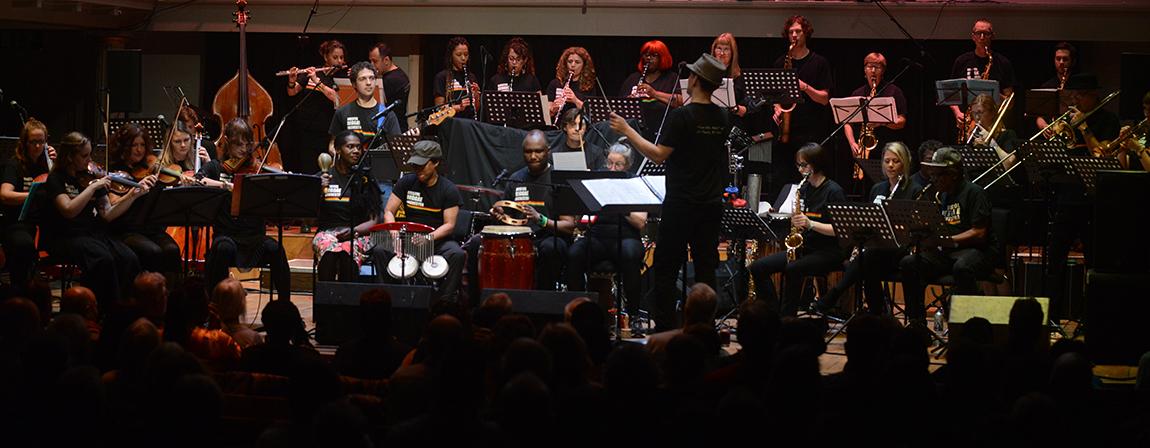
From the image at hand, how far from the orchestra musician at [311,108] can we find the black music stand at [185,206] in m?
3.97

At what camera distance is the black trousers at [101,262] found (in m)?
8.22

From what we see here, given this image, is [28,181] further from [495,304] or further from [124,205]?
[495,304]

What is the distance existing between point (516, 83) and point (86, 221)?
4.45 meters

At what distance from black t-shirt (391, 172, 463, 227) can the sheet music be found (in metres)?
1.69

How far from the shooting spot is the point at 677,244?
7.70m

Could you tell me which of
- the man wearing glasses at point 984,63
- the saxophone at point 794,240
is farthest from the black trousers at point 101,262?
the man wearing glasses at point 984,63

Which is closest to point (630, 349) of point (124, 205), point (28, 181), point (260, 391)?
point (260, 391)

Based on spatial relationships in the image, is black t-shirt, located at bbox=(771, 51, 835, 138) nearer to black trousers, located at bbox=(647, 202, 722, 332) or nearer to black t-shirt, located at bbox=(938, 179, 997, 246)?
black t-shirt, located at bbox=(938, 179, 997, 246)

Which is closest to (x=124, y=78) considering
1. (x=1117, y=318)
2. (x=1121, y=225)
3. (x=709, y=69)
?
(x=709, y=69)

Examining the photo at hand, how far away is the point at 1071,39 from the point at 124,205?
869 cm

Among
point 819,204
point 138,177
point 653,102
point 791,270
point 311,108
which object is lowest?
point 791,270

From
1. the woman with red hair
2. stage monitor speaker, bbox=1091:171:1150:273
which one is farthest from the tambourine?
stage monitor speaker, bbox=1091:171:1150:273

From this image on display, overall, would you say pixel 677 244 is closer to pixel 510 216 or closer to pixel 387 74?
pixel 510 216

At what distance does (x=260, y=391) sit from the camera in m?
4.89
